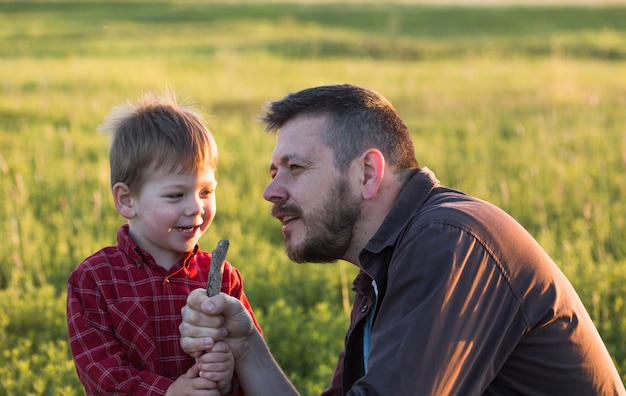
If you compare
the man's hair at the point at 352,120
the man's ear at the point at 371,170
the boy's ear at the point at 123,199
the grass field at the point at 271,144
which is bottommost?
the grass field at the point at 271,144

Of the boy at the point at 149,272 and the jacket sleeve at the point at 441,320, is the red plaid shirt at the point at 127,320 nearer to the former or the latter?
the boy at the point at 149,272

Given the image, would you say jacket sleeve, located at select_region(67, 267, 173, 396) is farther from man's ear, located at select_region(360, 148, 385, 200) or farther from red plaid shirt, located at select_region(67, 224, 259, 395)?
man's ear, located at select_region(360, 148, 385, 200)

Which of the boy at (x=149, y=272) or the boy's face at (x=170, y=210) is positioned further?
the boy's face at (x=170, y=210)

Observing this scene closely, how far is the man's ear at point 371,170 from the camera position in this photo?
3.31 meters

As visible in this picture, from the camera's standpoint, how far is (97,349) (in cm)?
341

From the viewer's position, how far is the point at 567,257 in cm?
671

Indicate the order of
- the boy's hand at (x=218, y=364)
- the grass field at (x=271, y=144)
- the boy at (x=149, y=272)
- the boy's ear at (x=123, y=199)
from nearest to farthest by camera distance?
the boy's hand at (x=218, y=364)
the boy at (x=149, y=272)
the boy's ear at (x=123, y=199)
the grass field at (x=271, y=144)

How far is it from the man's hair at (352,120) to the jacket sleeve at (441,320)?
609 mm

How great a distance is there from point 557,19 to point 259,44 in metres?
12.7

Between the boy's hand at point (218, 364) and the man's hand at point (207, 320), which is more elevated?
the man's hand at point (207, 320)

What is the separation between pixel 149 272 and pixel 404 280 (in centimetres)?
122

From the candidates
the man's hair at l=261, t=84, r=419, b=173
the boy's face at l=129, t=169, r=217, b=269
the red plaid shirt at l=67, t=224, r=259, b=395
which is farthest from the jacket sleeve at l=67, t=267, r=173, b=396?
the man's hair at l=261, t=84, r=419, b=173

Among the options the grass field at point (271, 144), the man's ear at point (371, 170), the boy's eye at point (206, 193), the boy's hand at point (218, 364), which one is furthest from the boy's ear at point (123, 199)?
the grass field at point (271, 144)

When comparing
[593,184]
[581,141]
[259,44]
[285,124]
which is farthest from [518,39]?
[285,124]
